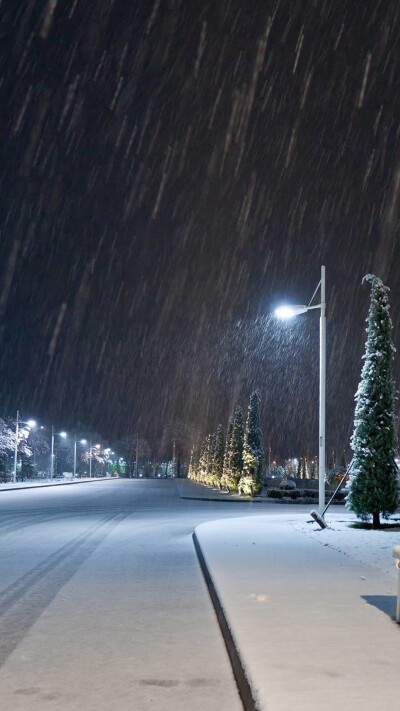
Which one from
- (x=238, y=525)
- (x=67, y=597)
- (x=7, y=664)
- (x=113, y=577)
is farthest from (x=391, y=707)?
(x=238, y=525)

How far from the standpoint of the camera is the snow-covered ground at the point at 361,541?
1390 centimetres

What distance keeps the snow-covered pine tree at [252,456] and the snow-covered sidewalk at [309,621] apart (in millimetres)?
35571

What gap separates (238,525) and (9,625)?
1419 centimetres

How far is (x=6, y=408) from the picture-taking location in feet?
385

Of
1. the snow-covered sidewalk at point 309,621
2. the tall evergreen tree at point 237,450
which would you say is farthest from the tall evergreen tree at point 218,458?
the snow-covered sidewalk at point 309,621

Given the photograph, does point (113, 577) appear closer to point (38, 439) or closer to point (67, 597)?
point (67, 597)

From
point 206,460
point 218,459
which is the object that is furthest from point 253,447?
point 206,460

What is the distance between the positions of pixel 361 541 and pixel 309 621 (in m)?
9.79

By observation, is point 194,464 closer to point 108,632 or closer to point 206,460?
point 206,460

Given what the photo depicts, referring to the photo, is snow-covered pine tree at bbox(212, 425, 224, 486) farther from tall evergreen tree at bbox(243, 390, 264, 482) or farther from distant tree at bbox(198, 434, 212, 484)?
tall evergreen tree at bbox(243, 390, 264, 482)

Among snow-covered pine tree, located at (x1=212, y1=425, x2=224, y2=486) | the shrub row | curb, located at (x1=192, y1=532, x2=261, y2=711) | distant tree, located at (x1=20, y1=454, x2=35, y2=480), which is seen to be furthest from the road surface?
distant tree, located at (x1=20, y1=454, x2=35, y2=480)

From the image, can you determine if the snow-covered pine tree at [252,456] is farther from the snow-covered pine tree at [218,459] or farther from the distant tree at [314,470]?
the distant tree at [314,470]

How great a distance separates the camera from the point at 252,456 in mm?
51906

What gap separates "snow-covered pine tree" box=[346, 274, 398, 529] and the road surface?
7.00m
